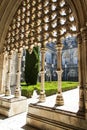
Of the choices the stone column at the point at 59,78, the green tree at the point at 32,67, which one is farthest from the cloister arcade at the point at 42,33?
the green tree at the point at 32,67

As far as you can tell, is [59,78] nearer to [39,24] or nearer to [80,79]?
[80,79]

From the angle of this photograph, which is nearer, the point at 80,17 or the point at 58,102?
the point at 80,17

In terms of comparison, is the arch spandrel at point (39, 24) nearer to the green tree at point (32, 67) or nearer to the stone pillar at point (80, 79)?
the stone pillar at point (80, 79)

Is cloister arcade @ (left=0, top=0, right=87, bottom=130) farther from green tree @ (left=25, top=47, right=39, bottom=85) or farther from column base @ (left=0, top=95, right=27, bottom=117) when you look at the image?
green tree @ (left=25, top=47, right=39, bottom=85)

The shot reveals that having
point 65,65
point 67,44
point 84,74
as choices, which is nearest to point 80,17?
point 84,74

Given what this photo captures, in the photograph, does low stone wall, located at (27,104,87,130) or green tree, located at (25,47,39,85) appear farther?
green tree, located at (25,47,39,85)

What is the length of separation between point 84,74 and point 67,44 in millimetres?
29726

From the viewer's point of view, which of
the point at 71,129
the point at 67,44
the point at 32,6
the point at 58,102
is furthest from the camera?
the point at 67,44

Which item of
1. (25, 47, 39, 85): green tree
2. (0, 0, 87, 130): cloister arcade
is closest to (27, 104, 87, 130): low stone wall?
(0, 0, 87, 130): cloister arcade

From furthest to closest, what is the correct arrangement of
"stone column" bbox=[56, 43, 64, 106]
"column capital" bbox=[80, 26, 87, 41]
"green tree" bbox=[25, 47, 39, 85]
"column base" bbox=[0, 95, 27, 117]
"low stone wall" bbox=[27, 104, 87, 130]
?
1. "green tree" bbox=[25, 47, 39, 85]
2. "column base" bbox=[0, 95, 27, 117]
3. "stone column" bbox=[56, 43, 64, 106]
4. "column capital" bbox=[80, 26, 87, 41]
5. "low stone wall" bbox=[27, 104, 87, 130]

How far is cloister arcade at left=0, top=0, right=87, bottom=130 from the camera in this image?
2520 mm

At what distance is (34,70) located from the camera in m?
9.51

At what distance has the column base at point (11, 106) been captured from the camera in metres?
3.78

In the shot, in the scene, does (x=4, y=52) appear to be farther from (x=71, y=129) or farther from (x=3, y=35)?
(x=71, y=129)
